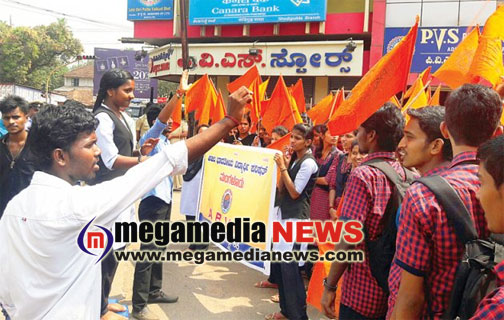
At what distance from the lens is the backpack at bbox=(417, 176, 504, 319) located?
4.49ft

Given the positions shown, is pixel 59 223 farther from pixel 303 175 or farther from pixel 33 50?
pixel 33 50

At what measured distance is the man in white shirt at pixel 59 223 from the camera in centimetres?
135

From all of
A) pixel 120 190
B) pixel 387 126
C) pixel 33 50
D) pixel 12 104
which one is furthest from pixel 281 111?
pixel 33 50

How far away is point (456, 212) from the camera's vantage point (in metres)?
1.51

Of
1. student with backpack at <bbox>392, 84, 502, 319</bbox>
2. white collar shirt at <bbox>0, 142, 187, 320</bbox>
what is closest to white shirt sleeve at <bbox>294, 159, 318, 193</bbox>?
student with backpack at <bbox>392, 84, 502, 319</bbox>

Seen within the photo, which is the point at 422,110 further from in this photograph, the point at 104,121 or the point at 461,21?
the point at 461,21

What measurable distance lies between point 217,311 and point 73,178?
270 centimetres

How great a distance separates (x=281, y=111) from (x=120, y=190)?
190 inches

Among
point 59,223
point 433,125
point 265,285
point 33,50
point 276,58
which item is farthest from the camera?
point 33,50

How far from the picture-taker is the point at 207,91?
6523 millimetres

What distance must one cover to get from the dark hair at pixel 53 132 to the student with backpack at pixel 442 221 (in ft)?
4.06

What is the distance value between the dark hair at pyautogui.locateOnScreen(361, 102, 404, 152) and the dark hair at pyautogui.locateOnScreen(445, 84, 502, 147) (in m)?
0.68

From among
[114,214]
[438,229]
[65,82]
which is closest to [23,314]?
[114,214]

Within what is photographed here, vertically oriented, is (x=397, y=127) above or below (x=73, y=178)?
above
